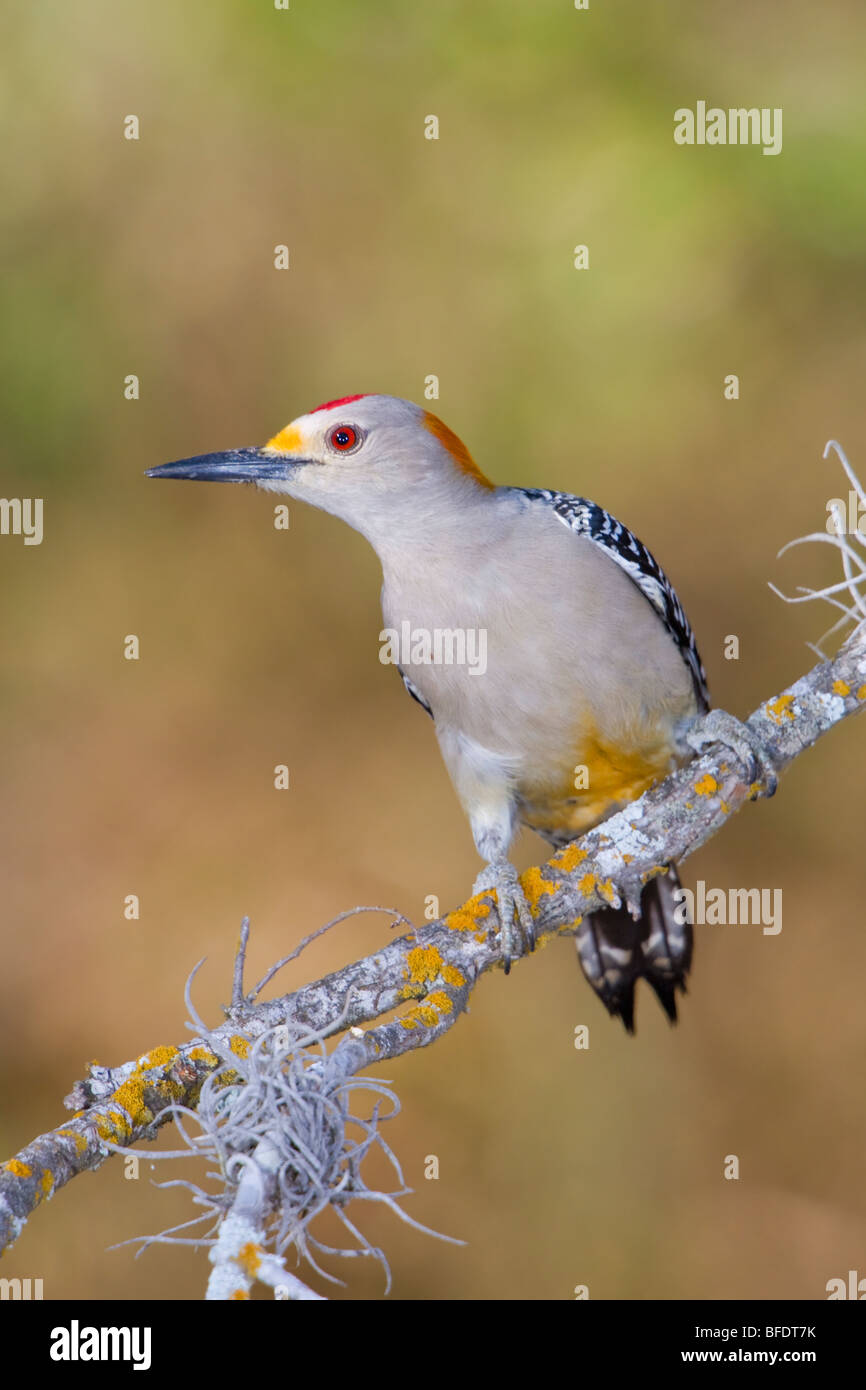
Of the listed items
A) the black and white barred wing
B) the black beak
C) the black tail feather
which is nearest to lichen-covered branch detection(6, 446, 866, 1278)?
the black and white barred wing

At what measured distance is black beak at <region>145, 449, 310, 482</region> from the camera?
4.28 metres

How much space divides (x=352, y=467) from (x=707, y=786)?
5.29ft

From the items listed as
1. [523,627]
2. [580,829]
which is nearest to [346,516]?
[523,627]

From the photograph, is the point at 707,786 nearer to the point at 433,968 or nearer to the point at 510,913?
the point at 510,913

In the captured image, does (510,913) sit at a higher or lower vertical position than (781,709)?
lower

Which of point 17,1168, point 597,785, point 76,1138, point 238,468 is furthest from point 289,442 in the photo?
point 17,1168

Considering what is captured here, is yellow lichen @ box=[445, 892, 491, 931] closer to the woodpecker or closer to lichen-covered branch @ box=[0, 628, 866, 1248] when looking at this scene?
lichen-covered branch @ box=[0, 628, 866, 1248]

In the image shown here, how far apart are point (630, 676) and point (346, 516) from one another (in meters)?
1.12

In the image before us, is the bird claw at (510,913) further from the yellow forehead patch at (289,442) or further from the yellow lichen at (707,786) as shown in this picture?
the yellow forehead patch at (289,442)

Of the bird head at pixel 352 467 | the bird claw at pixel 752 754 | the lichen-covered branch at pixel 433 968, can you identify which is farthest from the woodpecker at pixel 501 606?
the lichen-covered branch at pixel 433 968

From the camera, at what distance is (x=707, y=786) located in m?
3.60

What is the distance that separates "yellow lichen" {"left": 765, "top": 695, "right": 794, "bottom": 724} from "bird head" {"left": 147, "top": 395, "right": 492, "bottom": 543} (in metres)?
1.30

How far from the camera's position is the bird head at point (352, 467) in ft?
14.1

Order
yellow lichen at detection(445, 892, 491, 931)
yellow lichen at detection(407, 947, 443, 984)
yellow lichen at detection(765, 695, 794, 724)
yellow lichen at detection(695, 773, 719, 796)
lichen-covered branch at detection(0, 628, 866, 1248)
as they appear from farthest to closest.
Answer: yellow lichen at detection(765, 695, 794, 724), yellow lichen at detection(695, 773, 719, 796), yellow lichen at detection(445, 892, 491, 931), yellow lichen at detection(407, 947, 443, 984), lichen-covered branch at detection(0, 628, 866, 1248)
